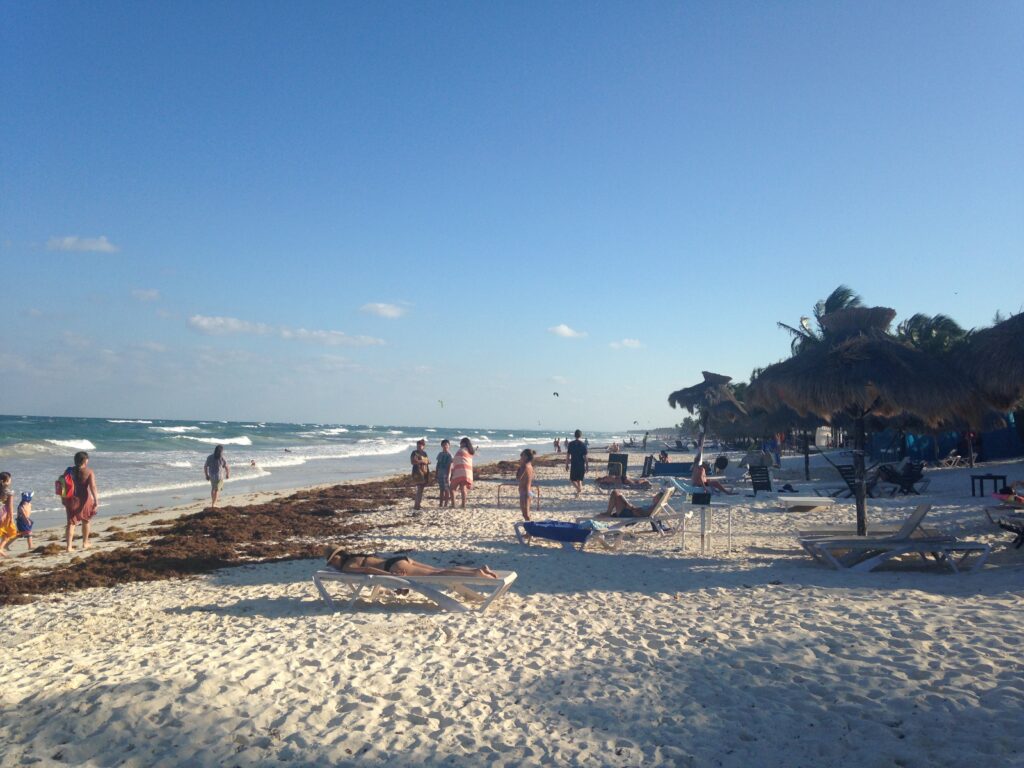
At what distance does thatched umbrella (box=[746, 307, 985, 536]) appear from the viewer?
8.23 metres

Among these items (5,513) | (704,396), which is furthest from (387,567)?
(704,396)

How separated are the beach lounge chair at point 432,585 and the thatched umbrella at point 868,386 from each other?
4.71 m

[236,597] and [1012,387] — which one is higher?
[1012,387]

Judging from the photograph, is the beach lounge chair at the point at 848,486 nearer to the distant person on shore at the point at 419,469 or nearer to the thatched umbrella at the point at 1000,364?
the thatched umbrella at the point at 1000,364

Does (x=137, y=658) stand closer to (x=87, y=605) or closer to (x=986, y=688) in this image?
(x=87, y=605)

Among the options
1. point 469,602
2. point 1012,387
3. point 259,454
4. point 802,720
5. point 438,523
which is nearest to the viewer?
point 802,720

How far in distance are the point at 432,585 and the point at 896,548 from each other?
469 cm

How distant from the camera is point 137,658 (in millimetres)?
4715

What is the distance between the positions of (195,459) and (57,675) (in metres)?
29.4

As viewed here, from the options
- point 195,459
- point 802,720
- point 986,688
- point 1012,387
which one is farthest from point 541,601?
point 195,459

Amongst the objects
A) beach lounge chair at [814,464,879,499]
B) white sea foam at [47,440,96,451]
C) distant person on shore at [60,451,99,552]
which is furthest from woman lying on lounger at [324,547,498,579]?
white sea foam at [47,440,96,451]

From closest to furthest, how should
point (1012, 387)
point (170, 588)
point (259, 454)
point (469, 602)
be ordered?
1. point (469, 602)
2. point (170, 588)
3. point (1012, 387)
4. point (259, 454)

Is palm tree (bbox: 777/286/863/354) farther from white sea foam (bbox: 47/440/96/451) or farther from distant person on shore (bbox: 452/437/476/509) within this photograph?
white sea foam (bbox: 47/440/96/451)

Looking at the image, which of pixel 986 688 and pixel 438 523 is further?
pixel 438 523
